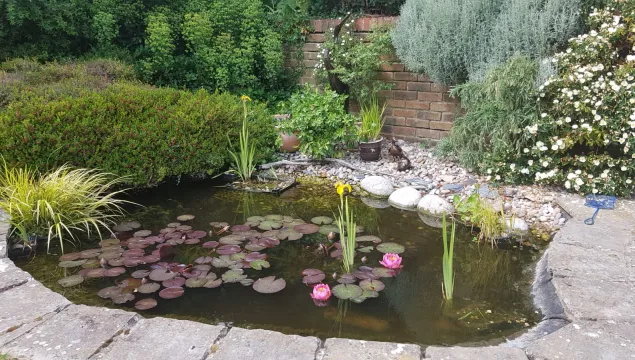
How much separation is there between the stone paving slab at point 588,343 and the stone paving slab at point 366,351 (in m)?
0.45

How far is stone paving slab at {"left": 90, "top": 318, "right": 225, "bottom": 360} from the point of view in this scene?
6.10 ft

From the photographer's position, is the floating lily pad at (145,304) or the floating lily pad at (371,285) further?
the floating lily pad at (371,285)

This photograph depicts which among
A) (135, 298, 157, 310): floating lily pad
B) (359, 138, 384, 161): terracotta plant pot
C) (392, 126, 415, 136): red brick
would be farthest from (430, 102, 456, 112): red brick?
(135, 298, 157, 310): floating lily pad

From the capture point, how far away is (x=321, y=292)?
2.41 metres

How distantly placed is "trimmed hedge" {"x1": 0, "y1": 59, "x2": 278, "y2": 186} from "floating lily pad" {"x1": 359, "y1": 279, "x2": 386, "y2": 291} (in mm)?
2058

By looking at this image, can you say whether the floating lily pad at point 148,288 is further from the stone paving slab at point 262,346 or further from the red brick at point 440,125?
the red brick at point 440,125

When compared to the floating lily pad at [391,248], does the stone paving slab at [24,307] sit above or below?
above

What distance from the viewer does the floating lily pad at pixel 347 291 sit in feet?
8.15

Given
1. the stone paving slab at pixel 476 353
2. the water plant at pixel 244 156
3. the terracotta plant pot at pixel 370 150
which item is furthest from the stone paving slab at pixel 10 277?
the terracotta plant pot at pixel 370 150

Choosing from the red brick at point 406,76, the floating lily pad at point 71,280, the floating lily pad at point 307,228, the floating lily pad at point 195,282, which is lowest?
the floating lily pad at point 307,228

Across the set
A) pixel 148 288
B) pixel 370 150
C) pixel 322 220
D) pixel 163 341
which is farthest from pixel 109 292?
pixel 370 150

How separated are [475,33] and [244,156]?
8.00 ft

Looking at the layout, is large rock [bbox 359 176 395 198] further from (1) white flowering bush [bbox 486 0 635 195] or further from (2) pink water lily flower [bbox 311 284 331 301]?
(2) pink water lily flower [bbox 311 284 331 301]

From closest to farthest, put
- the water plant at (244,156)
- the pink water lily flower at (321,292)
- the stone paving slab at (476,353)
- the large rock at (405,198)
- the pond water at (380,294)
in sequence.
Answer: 1. the stone paving slab at (476,353)
2. the pond water at (380,294)
3. the pink water lily flower at (321,292)
4. the large rock at (405,198)
5. the water plant at (244,156)
